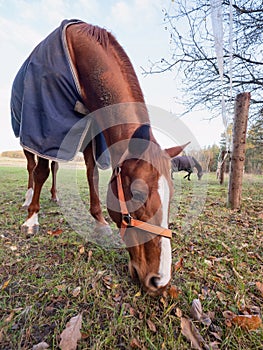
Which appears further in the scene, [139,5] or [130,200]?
[139,5]

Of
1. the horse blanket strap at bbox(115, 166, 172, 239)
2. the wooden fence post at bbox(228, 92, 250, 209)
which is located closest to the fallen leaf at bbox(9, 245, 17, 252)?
the horse blanket strap at bbox(115, 166, 172, 239)

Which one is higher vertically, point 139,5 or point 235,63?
point 139,5

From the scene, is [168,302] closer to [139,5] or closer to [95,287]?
[95,287]

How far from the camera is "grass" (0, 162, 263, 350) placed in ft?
3.27

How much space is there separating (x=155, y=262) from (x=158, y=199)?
1.22 ft

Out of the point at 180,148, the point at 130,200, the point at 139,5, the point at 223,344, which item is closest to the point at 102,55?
the point at 180,148

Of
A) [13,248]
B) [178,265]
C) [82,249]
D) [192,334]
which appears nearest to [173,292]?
[192,334]

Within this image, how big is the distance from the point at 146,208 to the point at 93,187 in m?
1.43

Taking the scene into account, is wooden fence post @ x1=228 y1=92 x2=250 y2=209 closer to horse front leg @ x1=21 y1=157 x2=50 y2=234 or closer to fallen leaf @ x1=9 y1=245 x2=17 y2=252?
horse front leg @ x1=21 y1=157 x2=50 y2=234

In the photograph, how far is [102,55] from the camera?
1.69m

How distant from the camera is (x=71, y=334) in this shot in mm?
978

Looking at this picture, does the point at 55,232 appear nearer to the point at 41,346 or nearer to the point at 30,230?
the point at 30,230

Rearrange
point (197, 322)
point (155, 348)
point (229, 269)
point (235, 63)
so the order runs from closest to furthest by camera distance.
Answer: point (155, 348) < point (197, 322) < point (229, 269) < point (235, 63)

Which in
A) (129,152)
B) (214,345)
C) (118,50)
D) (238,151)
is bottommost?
(214,345)
